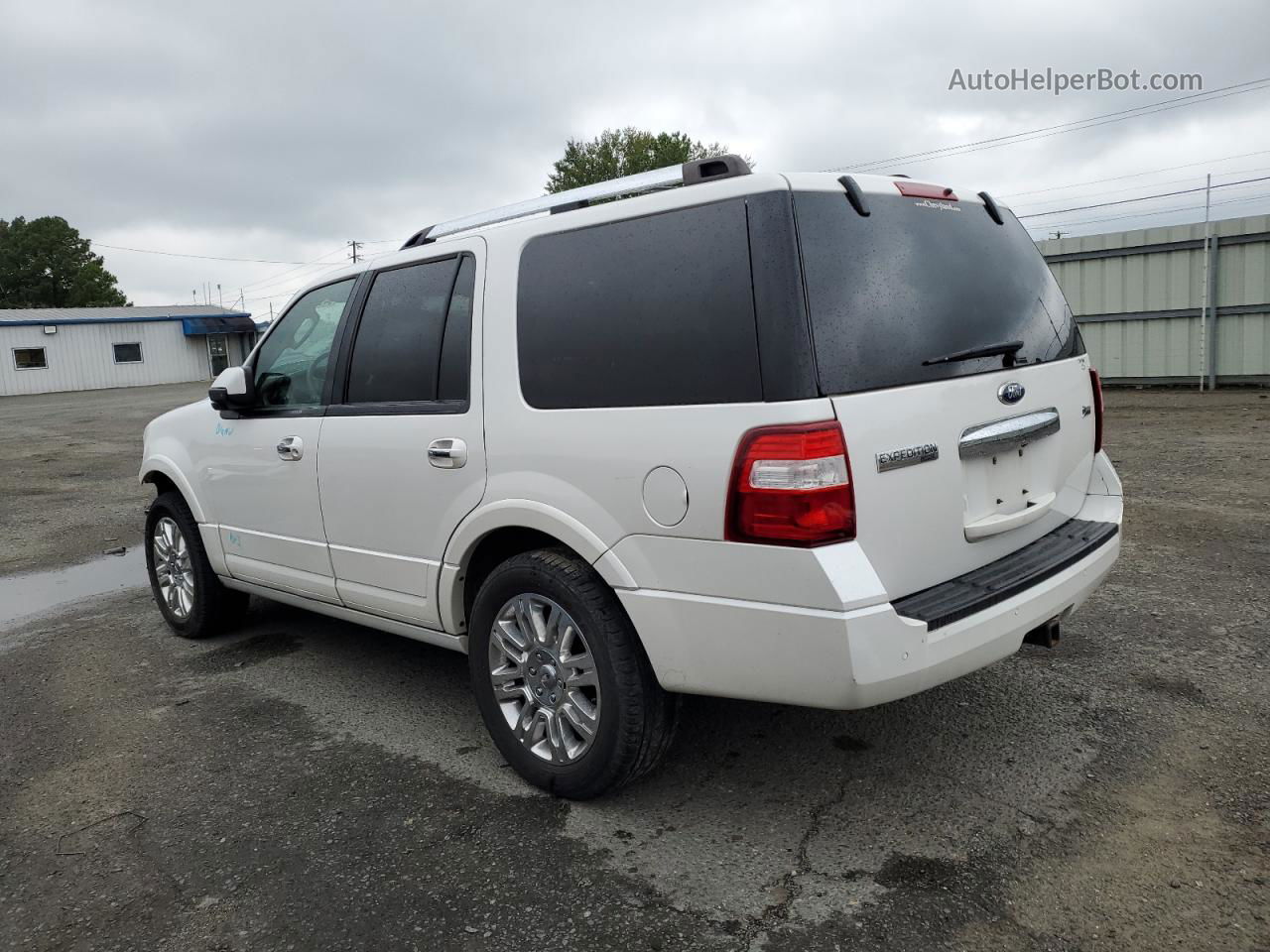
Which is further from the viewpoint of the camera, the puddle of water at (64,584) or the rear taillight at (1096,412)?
the puddle of water at (64,584)

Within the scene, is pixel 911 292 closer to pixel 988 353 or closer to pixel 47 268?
pixel 988 353

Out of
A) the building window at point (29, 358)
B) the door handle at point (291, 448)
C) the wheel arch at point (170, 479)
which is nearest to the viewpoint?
the door handle at point (291, 448)

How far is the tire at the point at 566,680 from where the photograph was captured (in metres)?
2.90

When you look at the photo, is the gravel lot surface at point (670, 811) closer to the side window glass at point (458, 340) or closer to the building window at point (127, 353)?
the side window glass at point (458, 340)

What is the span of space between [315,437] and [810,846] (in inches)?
100

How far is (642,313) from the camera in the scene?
2885 millimetres

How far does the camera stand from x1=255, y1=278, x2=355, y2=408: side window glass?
411 centimetres

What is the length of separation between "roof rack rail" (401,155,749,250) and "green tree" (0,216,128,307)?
74.8 m

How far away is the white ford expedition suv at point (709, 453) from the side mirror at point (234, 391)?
0.71m

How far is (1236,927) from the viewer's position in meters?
2.35

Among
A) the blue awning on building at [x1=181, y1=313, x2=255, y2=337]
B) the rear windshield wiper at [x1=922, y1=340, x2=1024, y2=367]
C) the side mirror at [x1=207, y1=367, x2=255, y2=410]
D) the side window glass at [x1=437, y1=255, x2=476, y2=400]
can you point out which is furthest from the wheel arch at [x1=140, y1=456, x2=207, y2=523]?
the blue awning on building at [x1=181, y1=313, x2=255, y2=337]

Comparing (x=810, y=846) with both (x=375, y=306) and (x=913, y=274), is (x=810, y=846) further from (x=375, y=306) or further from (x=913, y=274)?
(x=375, y=306)

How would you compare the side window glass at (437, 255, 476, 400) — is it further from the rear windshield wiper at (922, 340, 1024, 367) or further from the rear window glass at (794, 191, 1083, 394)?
the rear windshield wiper at (922, 340, 1024, 367)

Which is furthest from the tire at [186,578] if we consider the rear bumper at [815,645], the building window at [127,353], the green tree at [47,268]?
the green tree at [47,268]
